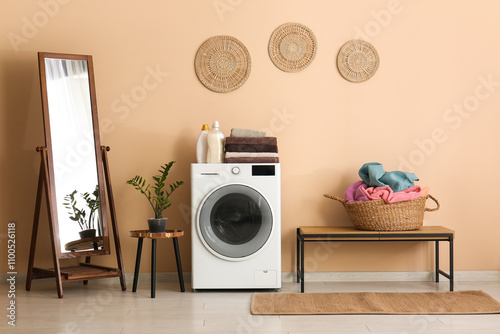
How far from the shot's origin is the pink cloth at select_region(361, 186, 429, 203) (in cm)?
360

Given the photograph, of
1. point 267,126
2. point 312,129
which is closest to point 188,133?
point 267,126

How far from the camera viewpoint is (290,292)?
3.60 m

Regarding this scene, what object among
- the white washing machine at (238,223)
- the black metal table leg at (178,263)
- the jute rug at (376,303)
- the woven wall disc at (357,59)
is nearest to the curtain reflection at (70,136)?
Result: the black metal table leg at (178,263)

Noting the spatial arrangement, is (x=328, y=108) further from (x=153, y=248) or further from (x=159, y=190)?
(x=153, y=248)

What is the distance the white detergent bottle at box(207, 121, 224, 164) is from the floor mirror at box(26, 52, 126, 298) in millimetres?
712

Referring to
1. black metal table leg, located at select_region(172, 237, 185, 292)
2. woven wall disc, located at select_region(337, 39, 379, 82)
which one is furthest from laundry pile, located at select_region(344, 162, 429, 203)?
black metal table leg, located at select_region(172, 237, 185, 292)

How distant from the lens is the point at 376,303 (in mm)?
3213

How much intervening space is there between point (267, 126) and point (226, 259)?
3.30ft

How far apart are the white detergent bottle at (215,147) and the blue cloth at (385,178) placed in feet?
3.17

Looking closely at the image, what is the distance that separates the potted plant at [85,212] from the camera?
145 inches

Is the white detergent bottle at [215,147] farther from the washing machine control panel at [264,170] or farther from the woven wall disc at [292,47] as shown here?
the woven wall disc at [292,47]

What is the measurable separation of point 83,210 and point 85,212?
0.02 metres

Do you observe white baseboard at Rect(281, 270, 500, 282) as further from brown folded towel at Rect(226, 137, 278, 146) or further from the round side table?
brown folded towel at Rect(226, 137, 278, 146)

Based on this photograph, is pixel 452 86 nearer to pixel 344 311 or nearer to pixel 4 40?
pixel 344 311
